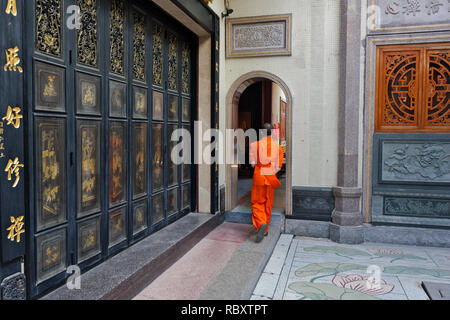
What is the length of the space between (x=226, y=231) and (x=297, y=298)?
1935 mm

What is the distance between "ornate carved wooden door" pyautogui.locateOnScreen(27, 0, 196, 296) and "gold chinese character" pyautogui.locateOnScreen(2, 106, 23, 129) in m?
0.22

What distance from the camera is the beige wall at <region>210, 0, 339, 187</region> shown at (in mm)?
5516

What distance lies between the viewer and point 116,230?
3.60 m

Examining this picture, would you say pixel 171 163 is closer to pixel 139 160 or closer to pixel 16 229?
pixel 139 160

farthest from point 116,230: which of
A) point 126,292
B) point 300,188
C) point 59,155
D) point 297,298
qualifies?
point 300,188

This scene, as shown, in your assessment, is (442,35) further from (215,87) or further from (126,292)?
(126,292)

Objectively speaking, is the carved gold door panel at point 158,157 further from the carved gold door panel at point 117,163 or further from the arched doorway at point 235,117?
the arched doorway at point 235,117

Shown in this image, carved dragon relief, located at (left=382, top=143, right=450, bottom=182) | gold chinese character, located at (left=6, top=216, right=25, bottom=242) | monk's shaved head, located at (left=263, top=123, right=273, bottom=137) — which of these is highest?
monk's shaved head, located at (left=263, top=123, right=273, bottom=137)

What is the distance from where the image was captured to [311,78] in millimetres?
5613

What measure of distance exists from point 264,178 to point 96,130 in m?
2.52

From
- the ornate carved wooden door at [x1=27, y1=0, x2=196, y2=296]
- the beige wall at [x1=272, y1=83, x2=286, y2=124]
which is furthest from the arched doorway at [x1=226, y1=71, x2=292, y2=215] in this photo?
the beige wall at [x1=272, y1=83, x2=286, y2=124]

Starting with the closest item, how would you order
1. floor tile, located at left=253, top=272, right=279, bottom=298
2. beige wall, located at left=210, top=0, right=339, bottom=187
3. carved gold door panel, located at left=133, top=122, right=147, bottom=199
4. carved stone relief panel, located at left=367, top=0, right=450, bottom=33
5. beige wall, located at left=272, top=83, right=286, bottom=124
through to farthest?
floor tile, located at left=253, top=272, right=279, bottom=298 < carved gold door panel, located at left=133, top=122, right=147, bottom=199 < carved stone relief panel, located at left=367, top=0, right=450, bottom=33 < beige wall, located at left=210, top=0, right=339, bottom=187 < beige wall, located at left=272, top=83, right=286, bottom=124

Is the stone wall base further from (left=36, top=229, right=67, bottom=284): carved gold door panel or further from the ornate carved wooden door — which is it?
(left=36, top=229, right=67, bottom=284): carved gold door panel

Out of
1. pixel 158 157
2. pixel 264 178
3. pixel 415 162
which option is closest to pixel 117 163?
pixel 158 157
